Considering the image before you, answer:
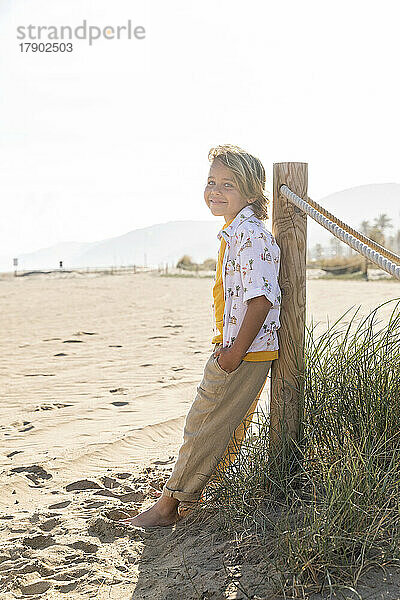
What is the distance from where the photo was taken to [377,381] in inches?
110

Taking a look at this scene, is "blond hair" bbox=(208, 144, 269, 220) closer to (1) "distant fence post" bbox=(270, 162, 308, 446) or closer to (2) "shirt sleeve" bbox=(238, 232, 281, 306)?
(1) "distant fence post" bbox=(270, 162, 308, 446)

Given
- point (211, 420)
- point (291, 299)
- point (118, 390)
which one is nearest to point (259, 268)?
point (291, 299)

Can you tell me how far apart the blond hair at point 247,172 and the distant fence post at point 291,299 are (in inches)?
3.8

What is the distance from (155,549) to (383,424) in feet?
3.57

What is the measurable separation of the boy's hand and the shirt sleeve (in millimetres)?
233

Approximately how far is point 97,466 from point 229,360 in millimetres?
1477

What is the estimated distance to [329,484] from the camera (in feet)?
7.69

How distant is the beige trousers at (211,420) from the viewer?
2934 millimetres

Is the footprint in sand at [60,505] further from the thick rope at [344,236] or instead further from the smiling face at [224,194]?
the thick rope at [344,236]

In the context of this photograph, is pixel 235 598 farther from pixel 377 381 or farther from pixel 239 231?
pixel 239 231

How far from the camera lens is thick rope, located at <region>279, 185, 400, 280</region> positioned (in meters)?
2.26

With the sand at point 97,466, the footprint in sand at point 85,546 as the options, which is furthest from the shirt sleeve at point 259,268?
the footprint in sand at point 85,546

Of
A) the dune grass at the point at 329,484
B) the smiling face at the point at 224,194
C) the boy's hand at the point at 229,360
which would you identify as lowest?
the dune grass at the point at 329,484

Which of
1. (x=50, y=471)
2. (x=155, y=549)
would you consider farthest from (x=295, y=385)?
(x=50, y=471)
